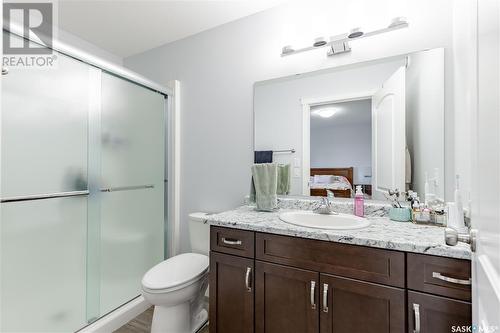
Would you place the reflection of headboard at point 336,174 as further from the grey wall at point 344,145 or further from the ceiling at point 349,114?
the ceiling at point 349,114

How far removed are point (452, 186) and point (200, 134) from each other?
5.91 feet

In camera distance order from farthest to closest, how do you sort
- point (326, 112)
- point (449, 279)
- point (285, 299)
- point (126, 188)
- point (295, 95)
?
point (126, 188) < point (295, 95) < point (326, 112) < point (285, 299) < point (449, 279)

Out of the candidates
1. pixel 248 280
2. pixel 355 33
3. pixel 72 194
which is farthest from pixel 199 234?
pixel 355 33

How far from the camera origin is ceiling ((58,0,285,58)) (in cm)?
181

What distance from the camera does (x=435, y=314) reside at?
92cm

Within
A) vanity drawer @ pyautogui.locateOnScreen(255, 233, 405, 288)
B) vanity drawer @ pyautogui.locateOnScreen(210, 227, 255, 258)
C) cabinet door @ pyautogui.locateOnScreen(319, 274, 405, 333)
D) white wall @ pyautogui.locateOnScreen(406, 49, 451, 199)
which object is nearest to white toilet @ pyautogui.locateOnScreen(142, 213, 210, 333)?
vanity drawer @ pyautogui.locateOnScreen(210, 227, 255, 258)

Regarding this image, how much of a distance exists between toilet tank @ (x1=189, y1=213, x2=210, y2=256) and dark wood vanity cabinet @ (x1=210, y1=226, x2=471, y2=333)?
1.72 feet

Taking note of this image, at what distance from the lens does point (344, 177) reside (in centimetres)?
163

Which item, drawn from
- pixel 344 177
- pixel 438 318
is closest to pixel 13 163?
pixel 344 177

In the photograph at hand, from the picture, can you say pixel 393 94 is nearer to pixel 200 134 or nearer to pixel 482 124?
pixel 482 124

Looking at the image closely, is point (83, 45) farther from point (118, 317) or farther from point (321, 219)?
point (321, 219)

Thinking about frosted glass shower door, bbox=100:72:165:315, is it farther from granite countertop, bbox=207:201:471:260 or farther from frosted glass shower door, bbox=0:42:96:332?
granite countertop, bbox=207:201:471:260

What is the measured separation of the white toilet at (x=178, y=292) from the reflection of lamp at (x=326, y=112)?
1301 millimetres

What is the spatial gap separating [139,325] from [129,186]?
1.03 m
